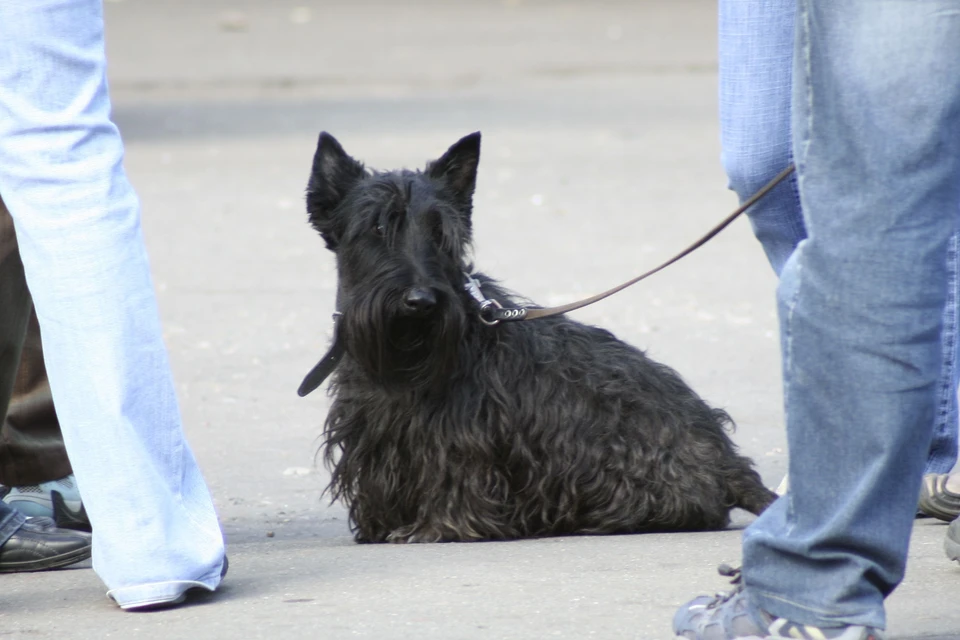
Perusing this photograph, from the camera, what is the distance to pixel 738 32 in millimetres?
3461

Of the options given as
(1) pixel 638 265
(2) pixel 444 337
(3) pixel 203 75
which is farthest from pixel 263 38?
(2) pixel 444 337

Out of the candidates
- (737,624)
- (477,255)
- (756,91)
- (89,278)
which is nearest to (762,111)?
(756,91)

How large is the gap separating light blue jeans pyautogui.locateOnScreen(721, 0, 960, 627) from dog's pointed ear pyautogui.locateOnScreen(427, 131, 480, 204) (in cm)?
163

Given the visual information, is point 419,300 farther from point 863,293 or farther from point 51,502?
point 863,293

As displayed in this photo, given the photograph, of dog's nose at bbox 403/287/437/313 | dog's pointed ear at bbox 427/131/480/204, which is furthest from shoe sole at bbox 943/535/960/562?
dog's pointed ear at bbox 427/131/480/204

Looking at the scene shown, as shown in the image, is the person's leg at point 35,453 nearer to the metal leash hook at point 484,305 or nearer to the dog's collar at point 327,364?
the dog's collar at point 327,364

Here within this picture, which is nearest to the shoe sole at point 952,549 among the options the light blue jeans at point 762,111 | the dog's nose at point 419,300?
the light blue jeans at point 762,111

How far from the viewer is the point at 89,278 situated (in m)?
2.77

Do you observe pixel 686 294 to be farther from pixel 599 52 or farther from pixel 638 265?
pixel 599 52

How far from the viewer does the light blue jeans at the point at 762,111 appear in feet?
11.2

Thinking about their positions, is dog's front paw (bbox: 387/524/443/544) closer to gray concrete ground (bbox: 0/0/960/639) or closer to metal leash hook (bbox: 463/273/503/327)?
gray concrete ground (bbox: 0/0/960/639)

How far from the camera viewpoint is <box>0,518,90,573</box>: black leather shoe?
3.31 metres

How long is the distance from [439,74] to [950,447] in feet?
41.7

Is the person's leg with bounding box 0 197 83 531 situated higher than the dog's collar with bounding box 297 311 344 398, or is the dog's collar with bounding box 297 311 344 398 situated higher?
the dog's collar with bounding box 297 311 344 398
